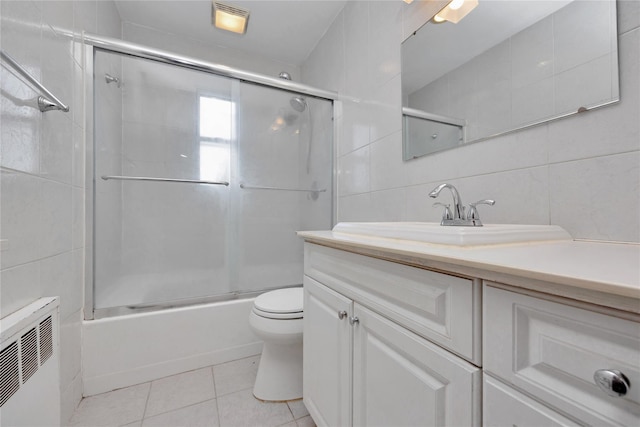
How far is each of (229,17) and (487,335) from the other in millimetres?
2309

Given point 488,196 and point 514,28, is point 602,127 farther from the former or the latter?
point 514,28

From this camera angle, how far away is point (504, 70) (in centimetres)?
90

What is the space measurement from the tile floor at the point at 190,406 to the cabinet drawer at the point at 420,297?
750 millimetres

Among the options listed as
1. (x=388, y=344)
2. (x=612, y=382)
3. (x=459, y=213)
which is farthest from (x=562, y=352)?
(x=459, y=213)

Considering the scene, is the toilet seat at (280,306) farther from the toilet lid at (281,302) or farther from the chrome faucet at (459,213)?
the chrome faucet at (459,213)

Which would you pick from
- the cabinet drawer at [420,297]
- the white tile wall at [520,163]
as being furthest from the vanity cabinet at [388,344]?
the white tile wall at [520,163]

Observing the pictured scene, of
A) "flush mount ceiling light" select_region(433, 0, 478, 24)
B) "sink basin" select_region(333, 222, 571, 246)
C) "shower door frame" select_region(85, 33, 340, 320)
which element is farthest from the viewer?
"shower door frame" select_region(85, 33, 340, 320)

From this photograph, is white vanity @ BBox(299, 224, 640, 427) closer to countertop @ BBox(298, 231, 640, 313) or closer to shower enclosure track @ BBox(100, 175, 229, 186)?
countertop @ BBox(298, 231, 640, 313)

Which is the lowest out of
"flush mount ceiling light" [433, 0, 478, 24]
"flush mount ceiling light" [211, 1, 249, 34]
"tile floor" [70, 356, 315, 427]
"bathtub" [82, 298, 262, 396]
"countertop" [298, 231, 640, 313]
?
"tile floor" [70, 356, 315, 427]

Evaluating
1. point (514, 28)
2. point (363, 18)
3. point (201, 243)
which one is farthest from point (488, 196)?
point (201, 243)

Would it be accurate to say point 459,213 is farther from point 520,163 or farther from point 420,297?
point 420,297

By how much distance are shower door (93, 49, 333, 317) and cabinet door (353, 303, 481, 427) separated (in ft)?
3.82

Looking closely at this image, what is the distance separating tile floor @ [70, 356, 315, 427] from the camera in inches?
42.8

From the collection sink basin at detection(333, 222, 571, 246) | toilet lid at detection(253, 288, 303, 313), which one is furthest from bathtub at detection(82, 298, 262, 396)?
sink basin at detection(333, 222, 571, 246)
